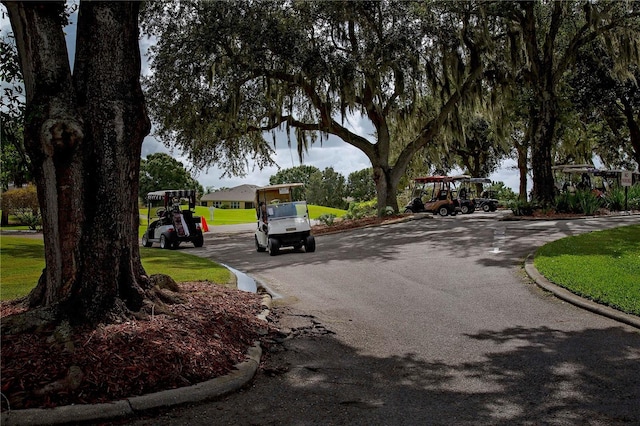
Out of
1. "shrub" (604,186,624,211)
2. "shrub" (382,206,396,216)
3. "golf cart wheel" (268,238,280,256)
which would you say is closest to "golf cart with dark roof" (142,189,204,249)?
"golf cart wheel" (268,238,280,256)

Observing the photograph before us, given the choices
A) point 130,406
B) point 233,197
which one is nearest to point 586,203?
point 130,406

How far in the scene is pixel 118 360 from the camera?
492cm

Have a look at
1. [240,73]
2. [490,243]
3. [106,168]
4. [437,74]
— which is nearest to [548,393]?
[106,168]

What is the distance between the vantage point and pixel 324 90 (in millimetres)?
A: 25547

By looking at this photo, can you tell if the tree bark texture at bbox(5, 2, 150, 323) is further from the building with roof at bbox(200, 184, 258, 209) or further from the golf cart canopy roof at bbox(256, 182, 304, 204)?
the building with roof at bbox(200, 184, 258, 209)

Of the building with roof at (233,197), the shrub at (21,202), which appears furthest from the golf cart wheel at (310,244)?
the building with roof at (233,197)

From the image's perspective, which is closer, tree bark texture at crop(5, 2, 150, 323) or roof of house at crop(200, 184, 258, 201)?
tree bark texture at crop(5, 2, 150, 323)

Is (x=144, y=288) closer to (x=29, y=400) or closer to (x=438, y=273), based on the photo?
(x=29, y=400)

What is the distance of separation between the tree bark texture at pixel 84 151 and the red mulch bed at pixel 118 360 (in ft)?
1.48

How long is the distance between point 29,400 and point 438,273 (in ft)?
29.1

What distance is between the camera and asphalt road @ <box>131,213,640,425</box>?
4.48m

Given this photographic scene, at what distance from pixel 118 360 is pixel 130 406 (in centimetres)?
58

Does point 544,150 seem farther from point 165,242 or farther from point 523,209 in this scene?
point 165,242

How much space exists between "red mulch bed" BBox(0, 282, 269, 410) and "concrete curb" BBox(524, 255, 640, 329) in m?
4.93
